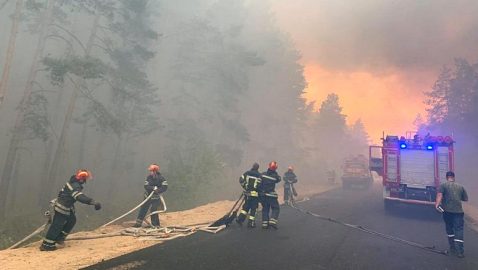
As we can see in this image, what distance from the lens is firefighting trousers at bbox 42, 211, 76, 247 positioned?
712cm

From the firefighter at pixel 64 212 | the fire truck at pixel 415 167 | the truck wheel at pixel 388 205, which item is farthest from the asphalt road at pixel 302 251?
the truck wheel at pixel 388 205

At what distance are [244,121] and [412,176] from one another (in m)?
27.8

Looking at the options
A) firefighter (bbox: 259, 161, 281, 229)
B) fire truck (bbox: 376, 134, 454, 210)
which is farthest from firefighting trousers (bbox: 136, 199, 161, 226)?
fire truck (bbox: 376, 134, 454, 210)

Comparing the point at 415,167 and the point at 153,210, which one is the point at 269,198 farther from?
the point at 415,167

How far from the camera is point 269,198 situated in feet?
34.3

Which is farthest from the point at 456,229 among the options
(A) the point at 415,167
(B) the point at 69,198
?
(B) the point at 69,198

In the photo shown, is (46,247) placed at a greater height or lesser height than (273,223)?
lesser

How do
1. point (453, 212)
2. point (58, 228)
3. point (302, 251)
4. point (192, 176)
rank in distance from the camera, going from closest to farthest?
1. point (58, 228)
2. point (302, 251)
3. point (453, 212)
4. point (192, 176)

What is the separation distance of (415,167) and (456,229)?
6.85 meters

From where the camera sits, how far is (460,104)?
146 ft

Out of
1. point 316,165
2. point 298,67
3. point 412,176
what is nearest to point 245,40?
point 298,67

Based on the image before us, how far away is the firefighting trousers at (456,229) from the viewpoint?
8.09 metres

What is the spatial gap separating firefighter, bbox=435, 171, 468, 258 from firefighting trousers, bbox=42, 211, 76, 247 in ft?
26.6

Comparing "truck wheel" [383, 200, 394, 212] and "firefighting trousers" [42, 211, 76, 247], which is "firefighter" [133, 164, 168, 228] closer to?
"firefighting trousers" [42, 211, 76, 247]
